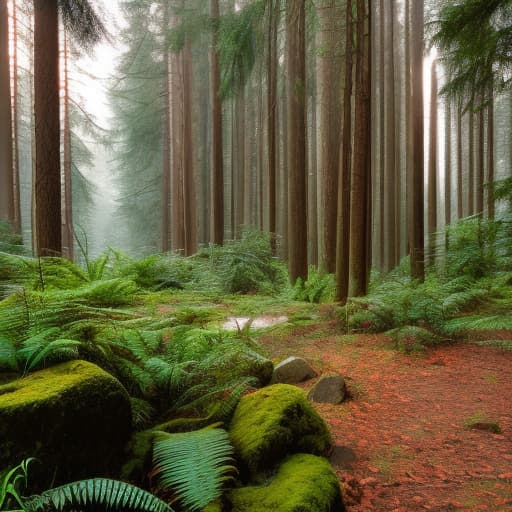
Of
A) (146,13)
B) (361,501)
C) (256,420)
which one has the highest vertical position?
(146,13)

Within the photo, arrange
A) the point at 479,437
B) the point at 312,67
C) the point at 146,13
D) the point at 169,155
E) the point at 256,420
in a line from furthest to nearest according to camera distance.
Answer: the point at 169,155, the point at 146,13, the point at 312,67, the point at 479,437, the point at 256,420

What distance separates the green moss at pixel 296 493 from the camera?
195 centimetres

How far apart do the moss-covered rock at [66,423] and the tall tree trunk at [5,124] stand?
12.4 metres

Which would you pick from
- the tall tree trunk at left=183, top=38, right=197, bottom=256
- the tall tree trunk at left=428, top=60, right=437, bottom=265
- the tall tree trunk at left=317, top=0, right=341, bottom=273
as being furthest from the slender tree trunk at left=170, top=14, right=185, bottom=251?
the tall tree trunk at left=428, top=60, right=437, bottom=265

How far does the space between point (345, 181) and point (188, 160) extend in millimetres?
9940

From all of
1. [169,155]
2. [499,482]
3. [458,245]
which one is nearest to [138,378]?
[499,482]

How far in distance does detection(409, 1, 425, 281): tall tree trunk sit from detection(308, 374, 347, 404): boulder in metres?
7.01

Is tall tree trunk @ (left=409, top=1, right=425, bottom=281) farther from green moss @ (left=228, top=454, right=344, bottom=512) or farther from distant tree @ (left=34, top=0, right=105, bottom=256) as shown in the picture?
green moss @ (left=228, top=454, right=344, bottom=512)

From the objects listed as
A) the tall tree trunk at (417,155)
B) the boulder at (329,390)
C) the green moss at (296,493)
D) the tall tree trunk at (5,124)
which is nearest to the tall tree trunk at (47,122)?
the boulder at (329,390)

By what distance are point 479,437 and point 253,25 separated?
10.6 meters

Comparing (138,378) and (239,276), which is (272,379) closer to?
(138,378)

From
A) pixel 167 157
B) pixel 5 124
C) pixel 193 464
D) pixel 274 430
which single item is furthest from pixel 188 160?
pixel 193 464

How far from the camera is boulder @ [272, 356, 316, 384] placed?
13.5 ft

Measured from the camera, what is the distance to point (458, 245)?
9922 millimetres
